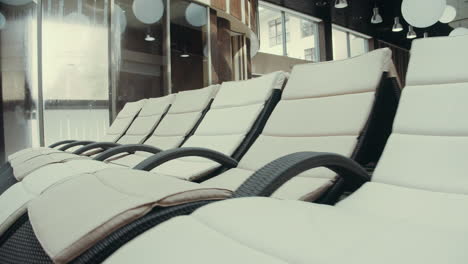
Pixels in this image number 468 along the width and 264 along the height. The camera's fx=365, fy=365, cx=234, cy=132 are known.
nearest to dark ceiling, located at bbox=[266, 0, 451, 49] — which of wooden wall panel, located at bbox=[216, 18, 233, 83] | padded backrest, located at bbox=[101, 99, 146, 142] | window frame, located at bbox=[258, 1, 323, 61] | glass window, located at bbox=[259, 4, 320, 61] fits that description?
window frame, located at bbox=[258, 1, 323, 61]

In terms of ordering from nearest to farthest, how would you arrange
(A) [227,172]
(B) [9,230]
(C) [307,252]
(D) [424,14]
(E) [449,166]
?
1. (C) [307,252]
2. (B) [9,230]
3. (E) [449,166]
4. (A) [227,172]
5. (D) [424,14]

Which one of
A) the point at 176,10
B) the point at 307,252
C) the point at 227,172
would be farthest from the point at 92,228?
the point at 176,10

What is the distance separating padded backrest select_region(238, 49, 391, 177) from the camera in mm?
1558

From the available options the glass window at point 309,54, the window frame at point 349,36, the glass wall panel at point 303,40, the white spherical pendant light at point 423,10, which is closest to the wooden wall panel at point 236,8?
the white spherical pendant light at point 423,10

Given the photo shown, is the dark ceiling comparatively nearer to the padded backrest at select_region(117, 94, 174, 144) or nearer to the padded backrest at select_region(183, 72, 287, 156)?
the padded backrest at select_region(117, 94, 174, 144)

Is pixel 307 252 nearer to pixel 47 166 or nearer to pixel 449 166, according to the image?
pixel 449 166

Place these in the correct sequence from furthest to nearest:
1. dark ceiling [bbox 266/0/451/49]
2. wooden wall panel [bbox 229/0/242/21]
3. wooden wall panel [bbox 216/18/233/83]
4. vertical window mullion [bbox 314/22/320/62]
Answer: vertical window mullion [bbox 314/22/320/62]
dark ceiling [bbox 266/0/451/49]
wooden wall panel [bbox 216/18/233/83]
wooden wall panel [bbox 229/0/242/21]

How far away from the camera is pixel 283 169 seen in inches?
35.0

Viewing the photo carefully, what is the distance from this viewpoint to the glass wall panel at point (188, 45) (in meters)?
5.67

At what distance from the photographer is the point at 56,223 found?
2.32 feet

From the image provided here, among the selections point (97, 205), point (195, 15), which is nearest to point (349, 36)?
point (195, 15)

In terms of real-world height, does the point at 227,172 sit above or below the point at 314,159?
below

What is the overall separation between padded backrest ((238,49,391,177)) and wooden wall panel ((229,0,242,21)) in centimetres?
471

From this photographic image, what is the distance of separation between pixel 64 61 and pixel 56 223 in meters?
4.38
